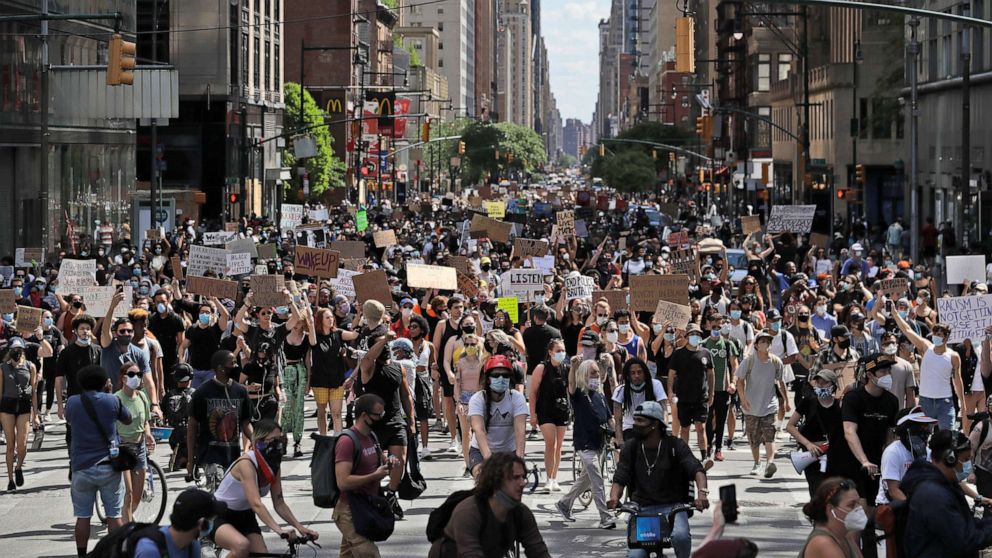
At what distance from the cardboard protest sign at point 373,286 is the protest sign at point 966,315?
8.25 m

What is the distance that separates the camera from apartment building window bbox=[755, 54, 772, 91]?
102m

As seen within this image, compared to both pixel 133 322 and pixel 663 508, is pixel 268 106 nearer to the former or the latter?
pixel 133 322

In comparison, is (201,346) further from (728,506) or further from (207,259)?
(728,506)

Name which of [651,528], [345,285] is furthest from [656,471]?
[345,285]

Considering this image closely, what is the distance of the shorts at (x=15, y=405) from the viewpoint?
15703 mm

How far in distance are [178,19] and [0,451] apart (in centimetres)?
5605

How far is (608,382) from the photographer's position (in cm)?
1684

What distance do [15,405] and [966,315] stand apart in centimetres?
947

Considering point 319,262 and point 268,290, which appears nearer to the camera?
point 268,290

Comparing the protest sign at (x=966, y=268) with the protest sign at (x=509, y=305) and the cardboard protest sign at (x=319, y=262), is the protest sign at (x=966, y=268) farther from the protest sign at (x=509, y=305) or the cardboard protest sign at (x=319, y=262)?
the cardboard protest sign at (x=319, y=262)

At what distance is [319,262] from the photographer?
25984 millimetres

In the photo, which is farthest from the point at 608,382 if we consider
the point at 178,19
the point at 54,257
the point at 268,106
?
the point at 268,106

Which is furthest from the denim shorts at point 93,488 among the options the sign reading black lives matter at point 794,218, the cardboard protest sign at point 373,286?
the sign reading black lives matter at point 794,218

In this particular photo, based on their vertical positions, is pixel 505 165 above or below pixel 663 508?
above
